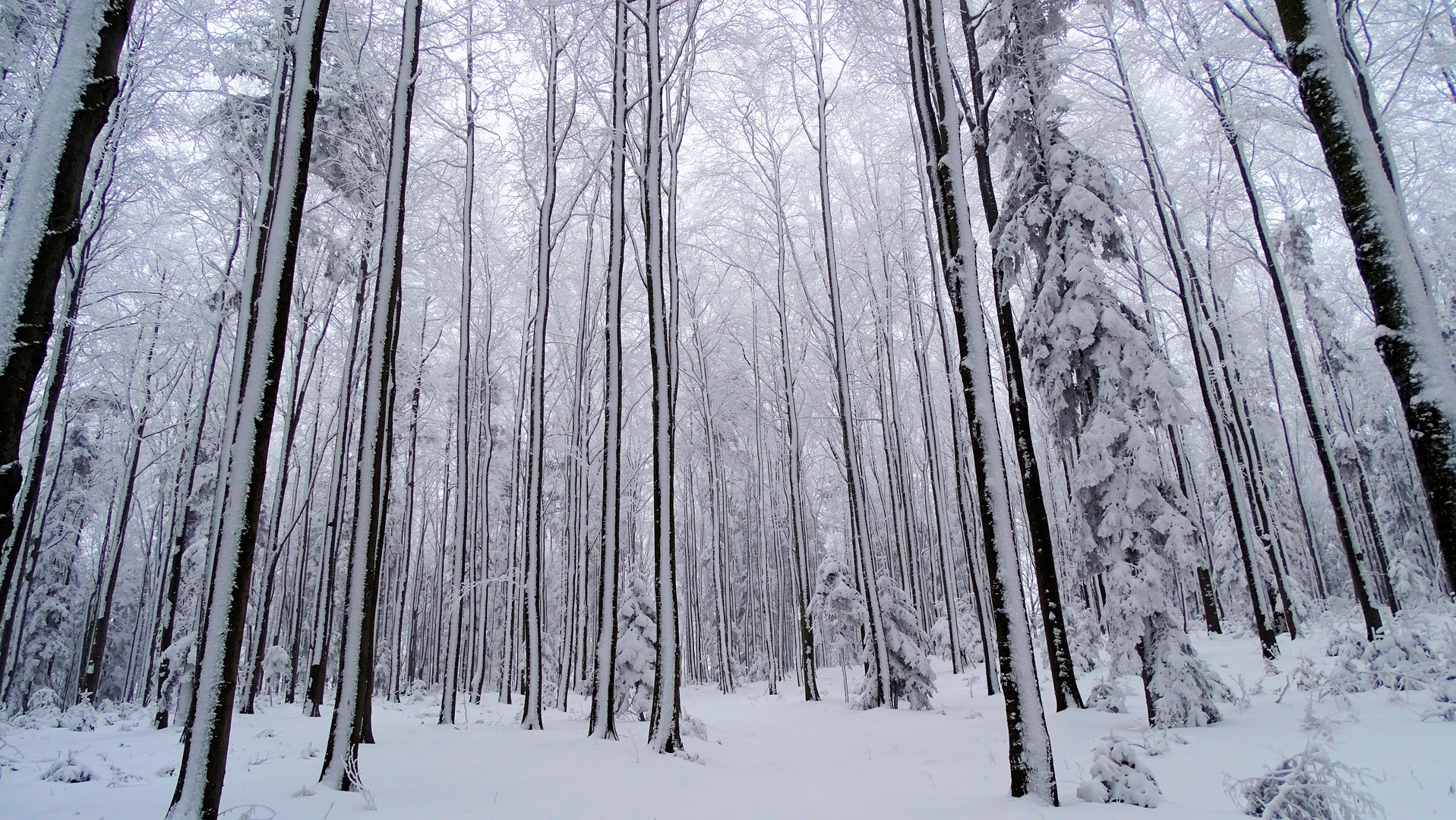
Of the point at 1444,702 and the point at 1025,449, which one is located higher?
the point at 1025,449

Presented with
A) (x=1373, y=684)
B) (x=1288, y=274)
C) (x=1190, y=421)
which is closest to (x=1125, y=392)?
(x=1190, y=421)

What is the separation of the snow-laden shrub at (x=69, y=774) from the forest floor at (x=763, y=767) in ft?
0.45

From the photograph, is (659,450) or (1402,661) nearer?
(1402,661)

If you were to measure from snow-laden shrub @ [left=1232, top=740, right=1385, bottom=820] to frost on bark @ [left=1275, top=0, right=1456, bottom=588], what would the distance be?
123cm

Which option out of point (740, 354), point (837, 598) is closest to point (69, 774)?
point (837, 598)

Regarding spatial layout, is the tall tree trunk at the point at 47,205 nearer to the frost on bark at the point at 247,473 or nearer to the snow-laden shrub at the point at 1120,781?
the frost on bark at the point at 247,473

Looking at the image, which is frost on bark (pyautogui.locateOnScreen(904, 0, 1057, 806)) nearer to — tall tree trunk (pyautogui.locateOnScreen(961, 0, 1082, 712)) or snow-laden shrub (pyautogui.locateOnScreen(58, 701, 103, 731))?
tall tree trunk (pyautogui.locateOnScreen(961, 0, 1082, 712))

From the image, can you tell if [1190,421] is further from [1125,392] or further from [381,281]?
[381,281]

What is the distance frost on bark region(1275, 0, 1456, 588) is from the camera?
339cm

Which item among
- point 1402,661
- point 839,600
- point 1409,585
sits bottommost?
point 1402,661

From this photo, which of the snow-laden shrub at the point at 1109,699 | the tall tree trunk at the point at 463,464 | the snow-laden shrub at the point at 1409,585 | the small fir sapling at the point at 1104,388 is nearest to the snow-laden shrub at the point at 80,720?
the tall tree trunk at the point at 463,464

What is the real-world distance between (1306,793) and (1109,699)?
5.98m

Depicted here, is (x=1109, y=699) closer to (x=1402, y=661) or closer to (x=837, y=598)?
(x=1402, y=661)

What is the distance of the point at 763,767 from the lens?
780cm
